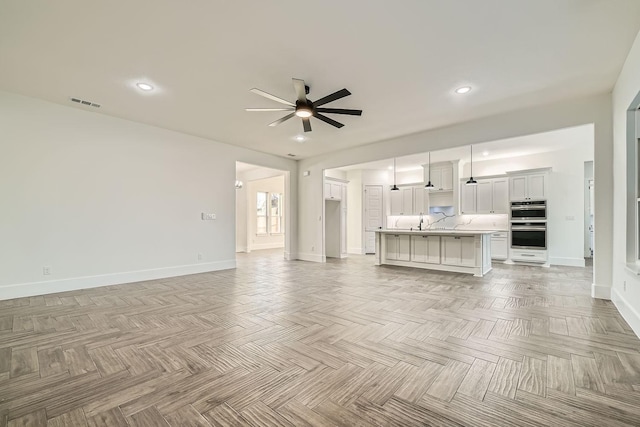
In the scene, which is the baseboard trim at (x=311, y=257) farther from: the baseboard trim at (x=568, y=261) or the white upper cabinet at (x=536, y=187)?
the baseboard trim at (x=568, y=261)

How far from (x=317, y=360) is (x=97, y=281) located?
4.47 meters

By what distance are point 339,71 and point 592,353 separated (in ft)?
11.9

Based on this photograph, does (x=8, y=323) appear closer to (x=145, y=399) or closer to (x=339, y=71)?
(x=145, y=399)

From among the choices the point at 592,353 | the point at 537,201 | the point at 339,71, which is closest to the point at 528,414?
the point at 592,353

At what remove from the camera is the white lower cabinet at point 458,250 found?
19.0ft

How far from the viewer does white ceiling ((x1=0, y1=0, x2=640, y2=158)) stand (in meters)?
2.44

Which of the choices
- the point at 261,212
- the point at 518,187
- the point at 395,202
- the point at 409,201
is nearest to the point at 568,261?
the point at 518,187

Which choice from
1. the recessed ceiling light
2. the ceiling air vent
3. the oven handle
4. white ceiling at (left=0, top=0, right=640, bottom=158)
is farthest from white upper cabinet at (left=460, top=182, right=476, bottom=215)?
the ceiling air vent

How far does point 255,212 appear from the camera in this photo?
35.3 feet

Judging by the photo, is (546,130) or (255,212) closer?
(546,130)

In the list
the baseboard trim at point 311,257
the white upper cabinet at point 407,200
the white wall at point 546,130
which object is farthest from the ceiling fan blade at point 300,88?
the white upper cabinet at point 407,200

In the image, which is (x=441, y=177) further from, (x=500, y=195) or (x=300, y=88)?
(x=300, y=88)

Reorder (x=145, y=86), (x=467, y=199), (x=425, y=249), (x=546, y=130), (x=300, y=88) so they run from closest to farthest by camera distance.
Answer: (x=300, y=88)
(x=145, y=86)
(x=546, y=130)
(x=425, y=249)
(x=467, y=199)

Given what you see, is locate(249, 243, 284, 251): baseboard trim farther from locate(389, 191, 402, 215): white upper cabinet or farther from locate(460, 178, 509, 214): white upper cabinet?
locate(460, 178, 509, 214): white upper cabinet
